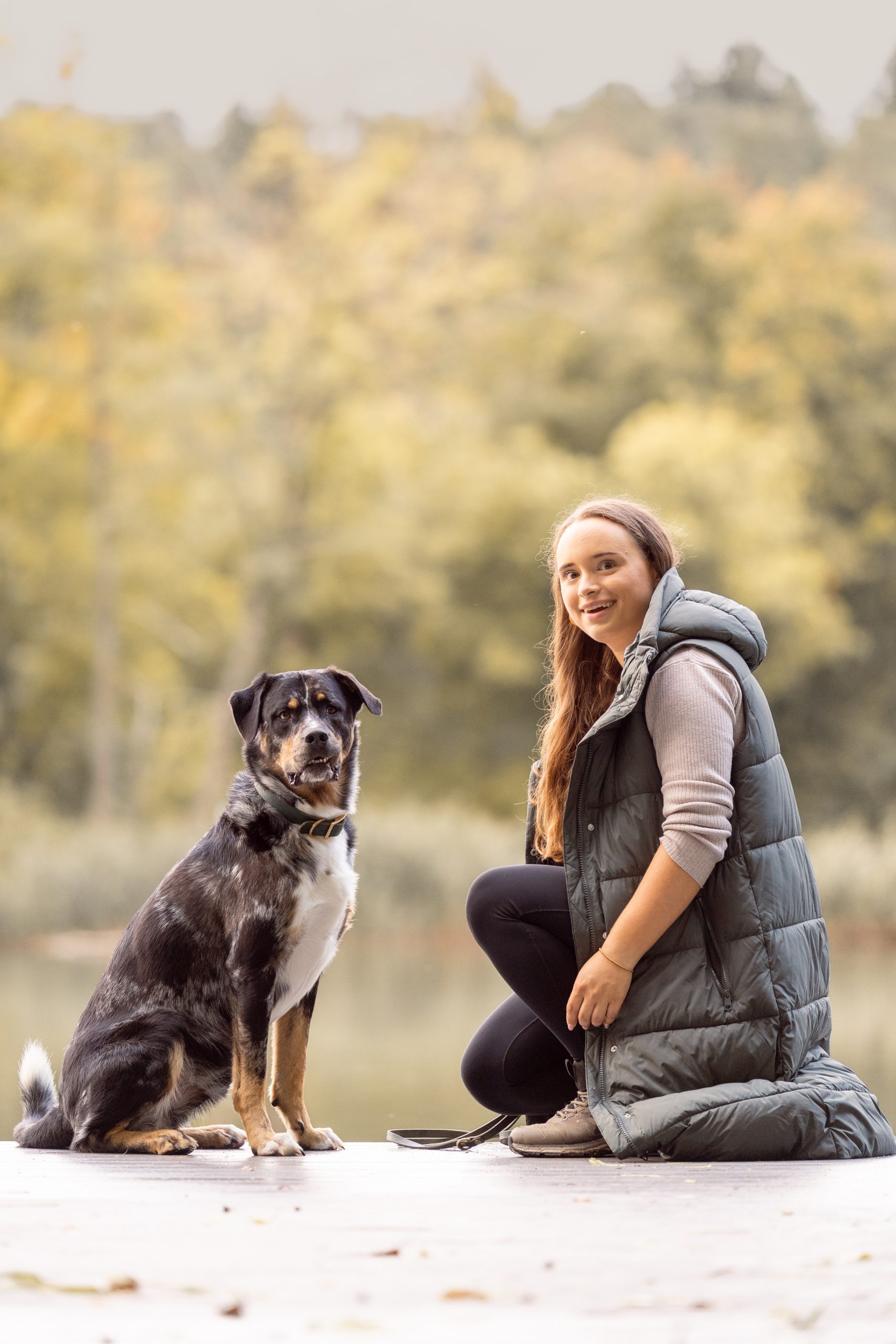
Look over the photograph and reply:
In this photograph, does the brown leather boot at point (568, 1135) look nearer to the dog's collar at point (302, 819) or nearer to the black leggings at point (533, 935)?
the black leggings at point (533, 935)

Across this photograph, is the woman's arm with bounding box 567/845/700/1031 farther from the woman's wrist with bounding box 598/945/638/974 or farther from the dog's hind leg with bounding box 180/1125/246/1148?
the dog's hind leg with bounding box 180/1125/246/1148

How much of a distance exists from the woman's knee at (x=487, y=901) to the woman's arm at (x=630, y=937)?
19 cm

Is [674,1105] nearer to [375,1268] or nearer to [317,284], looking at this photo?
[375,1268]

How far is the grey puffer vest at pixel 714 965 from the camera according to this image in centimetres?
211

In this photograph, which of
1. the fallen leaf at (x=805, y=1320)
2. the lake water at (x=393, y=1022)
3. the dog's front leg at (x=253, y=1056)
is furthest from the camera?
the lake water at (x=393, y=1022)

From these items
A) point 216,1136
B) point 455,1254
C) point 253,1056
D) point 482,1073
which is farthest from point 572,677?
point 455,1254

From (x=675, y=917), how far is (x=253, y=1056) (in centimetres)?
69

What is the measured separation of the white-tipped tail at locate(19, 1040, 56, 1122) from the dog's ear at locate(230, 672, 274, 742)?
64cm

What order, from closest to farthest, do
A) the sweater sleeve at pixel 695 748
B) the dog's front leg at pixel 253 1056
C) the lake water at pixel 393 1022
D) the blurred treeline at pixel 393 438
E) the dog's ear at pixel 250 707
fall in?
the sweater sleeve at pixel 695 748 < the dog's front leg at pixel 253 1056 < the dog's ear at pixel 250 707 < the lake water at pixel 393 1022 < the blurred treeline at pixel 393 438

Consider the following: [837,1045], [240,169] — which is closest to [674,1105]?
[837,1045]

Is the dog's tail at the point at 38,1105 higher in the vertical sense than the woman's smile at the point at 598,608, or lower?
lower

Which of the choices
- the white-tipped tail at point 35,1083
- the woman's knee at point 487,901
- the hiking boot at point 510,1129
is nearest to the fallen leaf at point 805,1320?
the woman's knee at point 487,901

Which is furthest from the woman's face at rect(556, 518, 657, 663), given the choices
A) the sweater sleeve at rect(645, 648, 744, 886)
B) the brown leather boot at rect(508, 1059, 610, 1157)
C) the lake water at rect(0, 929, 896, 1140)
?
the lake water at rect(0, 929, 896, 1140)

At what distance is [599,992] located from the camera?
2131 millimetres
